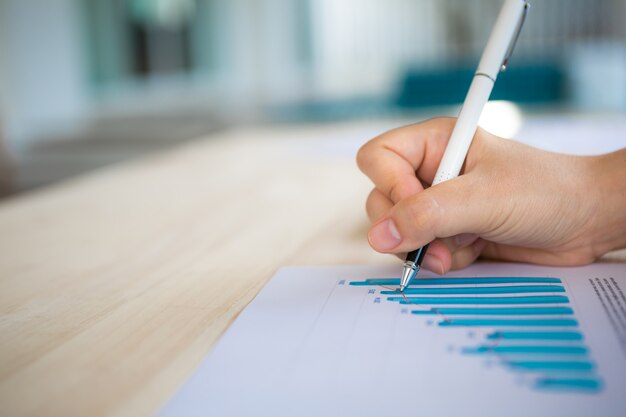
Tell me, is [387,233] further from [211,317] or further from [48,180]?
[48,180]

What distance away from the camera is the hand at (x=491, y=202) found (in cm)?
48

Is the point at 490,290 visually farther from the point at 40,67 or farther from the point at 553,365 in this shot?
the point at 40,67

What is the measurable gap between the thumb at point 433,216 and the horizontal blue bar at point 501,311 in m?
0.06

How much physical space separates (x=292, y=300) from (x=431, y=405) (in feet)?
0.60

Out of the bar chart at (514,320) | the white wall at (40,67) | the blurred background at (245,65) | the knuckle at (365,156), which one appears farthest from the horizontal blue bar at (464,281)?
the white wall at (40,67)

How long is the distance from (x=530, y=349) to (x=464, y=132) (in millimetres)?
209

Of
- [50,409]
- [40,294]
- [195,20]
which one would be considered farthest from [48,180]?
[195,20]

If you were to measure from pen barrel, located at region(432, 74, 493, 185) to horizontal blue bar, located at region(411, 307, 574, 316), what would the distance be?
0.11m

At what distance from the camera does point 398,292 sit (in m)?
0.50

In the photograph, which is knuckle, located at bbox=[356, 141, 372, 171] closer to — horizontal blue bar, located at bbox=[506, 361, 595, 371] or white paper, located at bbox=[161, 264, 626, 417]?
white paper, located at bbox=[161, 264, 626, 417]

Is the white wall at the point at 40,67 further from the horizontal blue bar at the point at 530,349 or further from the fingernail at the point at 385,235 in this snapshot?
the horizontal blue bar at the point at 530,349

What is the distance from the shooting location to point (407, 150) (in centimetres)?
58

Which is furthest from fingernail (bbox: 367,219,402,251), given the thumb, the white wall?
the white wall

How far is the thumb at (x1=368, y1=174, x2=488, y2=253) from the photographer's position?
1.55 feet
